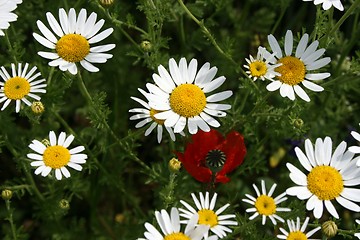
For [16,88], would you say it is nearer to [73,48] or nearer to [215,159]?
[73,48]

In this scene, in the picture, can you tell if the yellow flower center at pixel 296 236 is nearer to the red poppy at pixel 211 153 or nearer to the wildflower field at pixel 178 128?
the wildflower field at pixel 178 128

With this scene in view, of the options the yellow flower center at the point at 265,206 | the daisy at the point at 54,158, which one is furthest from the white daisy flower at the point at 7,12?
the yellow flower center at the point at 265,206

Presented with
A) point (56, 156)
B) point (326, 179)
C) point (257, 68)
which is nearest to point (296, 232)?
point (326, 179)

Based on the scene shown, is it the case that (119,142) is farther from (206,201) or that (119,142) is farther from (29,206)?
(29,206)

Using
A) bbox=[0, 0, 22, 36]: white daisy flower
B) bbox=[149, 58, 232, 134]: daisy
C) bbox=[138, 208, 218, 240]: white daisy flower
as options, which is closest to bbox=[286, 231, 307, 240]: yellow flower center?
bbox=[138, 208, 218, 240]: white daisy flower

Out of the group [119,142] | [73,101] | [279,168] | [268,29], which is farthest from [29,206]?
[268,29]

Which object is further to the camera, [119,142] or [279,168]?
[279,168]
